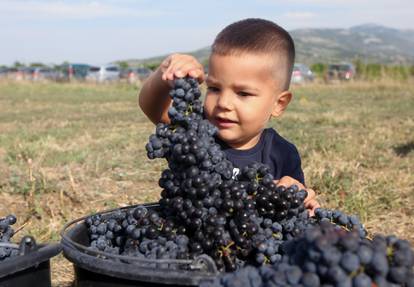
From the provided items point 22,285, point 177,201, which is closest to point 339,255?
point 177,201

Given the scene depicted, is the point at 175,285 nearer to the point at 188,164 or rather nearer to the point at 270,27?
the point at 188,164

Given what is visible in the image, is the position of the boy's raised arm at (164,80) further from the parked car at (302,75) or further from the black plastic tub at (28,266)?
the parked car at (302,75)

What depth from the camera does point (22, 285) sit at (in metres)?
1.89

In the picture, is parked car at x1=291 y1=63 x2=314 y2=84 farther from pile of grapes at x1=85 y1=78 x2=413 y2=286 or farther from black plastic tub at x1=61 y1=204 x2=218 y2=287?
black plastic tub at x1=61 y1=204 x2=218 y2=287

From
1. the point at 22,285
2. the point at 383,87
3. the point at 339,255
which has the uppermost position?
the point at 339,255

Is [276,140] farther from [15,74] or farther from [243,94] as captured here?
[15,74]

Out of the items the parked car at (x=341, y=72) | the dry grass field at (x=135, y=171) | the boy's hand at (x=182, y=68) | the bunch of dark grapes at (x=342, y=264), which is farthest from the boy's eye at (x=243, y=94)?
the parked car at (x=341, y=72)

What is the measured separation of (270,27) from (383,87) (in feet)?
62.1

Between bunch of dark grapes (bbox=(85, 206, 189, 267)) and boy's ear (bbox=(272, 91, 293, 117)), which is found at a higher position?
boy's ear (bbox=(272, 91, 293, 117))

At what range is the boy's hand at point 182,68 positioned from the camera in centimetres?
236

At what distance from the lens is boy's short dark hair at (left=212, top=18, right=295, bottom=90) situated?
2.62 metres

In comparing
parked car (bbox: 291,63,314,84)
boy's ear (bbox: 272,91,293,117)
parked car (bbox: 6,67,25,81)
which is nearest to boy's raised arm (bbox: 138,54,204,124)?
boy's ear (bbox: 272,91,293,117)

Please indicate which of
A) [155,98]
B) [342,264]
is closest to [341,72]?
[155,98]

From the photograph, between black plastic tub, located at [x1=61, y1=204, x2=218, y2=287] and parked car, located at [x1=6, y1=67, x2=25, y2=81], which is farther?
parked car, located at [x1=6, y1=67, x2=25, y2=81]
